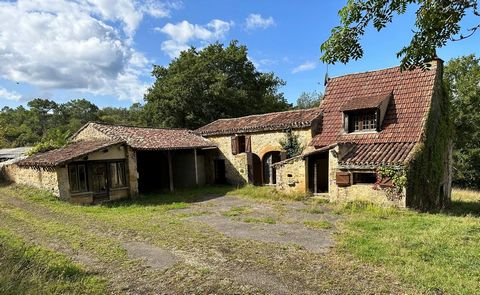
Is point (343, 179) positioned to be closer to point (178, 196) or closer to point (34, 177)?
point (178, 196)

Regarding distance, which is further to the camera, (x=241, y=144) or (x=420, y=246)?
(x=241, y=144)

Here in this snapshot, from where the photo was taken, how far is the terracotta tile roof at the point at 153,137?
1750cm

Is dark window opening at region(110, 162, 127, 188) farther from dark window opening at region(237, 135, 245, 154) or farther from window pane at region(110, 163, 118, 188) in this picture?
dark window opening at region(237, 135, 245, 154)

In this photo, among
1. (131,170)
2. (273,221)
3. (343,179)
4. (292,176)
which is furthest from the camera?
(131,170)

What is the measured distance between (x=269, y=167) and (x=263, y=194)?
3306 millimetres

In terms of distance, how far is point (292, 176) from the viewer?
16516 mm

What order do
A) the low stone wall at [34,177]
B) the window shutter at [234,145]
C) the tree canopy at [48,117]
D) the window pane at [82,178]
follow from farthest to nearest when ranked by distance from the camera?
the tree canopy at [48,117] < the window shutter at [234,145] < the window pane at [82,178] < the low stone wall at [34,177]

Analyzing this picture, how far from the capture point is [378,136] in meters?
15.2

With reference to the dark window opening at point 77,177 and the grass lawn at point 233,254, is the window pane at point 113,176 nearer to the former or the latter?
the dark window opening at point 77,177

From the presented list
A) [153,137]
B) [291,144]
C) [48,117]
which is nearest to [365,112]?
[291,144]

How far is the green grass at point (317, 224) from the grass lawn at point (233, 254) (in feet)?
0.21

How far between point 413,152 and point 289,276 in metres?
9.35

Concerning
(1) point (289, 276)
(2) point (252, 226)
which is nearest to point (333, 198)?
(2) point (252, 226)

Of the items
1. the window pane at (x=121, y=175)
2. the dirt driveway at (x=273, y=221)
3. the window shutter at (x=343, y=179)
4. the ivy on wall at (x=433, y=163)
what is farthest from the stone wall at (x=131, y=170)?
the ivy on wall at (x=433, y=163)
